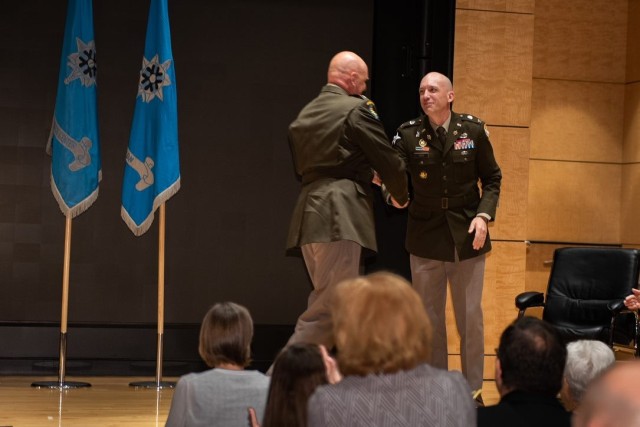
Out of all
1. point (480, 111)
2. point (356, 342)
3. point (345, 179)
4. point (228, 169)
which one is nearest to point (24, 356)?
point (228, 169)

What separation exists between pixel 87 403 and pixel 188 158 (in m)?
2.06

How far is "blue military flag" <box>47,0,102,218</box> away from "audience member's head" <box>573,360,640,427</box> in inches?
196

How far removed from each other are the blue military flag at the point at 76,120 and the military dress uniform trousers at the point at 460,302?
2080 millimetres

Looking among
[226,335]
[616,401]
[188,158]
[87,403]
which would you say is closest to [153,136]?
[188,158]

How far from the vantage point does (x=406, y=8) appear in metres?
6.62

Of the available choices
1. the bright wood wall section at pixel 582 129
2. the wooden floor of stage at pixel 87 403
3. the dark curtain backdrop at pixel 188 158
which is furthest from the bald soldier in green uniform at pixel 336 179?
the bright wood wall section at pixel 582 129

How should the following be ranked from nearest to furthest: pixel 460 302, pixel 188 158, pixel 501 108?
pixel 460 302, pixel 501 108, pixel 188 158

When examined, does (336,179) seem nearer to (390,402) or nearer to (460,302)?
(460,302)

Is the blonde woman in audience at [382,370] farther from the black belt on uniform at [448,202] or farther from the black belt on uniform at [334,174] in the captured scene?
the black belt on uniform at [448,202]

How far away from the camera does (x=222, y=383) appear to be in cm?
267

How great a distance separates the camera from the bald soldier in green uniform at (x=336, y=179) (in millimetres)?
4480

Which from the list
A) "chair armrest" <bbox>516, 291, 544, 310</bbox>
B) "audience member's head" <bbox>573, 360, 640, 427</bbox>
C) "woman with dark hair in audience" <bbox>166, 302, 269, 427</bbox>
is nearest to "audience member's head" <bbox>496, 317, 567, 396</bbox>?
"woman with dark hair in audience" <bbox>166, 302, 269, 427</bbox>

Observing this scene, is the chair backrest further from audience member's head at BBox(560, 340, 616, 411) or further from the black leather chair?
audience member's head at BBox(560, 340, 616, 411)

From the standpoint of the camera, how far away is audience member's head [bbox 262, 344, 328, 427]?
2.21 m
